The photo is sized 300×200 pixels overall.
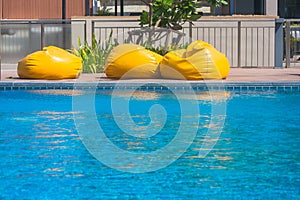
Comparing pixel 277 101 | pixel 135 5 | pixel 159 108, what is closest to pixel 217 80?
pixel 277 101

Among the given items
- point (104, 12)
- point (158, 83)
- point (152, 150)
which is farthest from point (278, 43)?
point (152, 150)

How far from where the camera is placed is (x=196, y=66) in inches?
649

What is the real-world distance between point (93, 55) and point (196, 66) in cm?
354

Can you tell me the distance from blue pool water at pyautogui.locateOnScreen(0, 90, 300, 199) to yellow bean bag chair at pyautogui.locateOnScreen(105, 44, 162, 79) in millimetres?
3888

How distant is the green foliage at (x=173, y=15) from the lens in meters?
19.9

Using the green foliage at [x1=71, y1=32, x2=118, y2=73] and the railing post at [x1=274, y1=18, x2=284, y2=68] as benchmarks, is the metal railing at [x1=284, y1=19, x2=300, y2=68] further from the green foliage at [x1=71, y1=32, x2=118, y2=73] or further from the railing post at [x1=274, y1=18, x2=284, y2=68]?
the green foliage at [x1=71, y1=32, x2=118, y2=73]

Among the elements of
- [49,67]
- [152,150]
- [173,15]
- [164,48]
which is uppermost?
[173,15]

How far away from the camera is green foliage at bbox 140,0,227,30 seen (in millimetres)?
19922

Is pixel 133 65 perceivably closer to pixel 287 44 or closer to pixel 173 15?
pixel 173 15

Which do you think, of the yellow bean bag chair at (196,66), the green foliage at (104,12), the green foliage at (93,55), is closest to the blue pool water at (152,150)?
the yellow bean bag chair at (196,66)

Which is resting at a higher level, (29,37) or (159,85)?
(29,37)

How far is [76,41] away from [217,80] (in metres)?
5.97

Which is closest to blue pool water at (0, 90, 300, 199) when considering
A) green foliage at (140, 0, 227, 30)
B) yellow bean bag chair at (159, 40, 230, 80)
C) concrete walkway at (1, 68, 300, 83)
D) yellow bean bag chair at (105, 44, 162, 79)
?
concrete walkway at (1, 68, 300, 83)

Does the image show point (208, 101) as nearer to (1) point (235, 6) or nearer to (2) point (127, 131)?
(2) point (127, 131)
